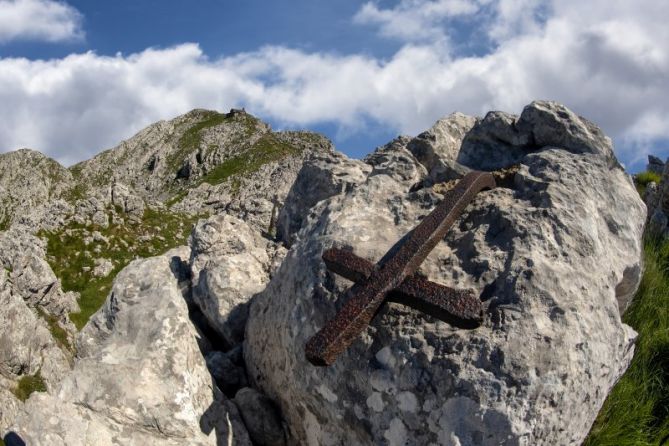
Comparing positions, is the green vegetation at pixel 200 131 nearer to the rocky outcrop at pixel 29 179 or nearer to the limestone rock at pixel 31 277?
the rocky outcrop at pixel 29 179

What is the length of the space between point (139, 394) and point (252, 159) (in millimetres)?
85521

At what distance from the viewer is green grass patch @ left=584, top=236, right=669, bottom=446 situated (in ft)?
19.2

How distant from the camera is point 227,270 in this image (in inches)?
306

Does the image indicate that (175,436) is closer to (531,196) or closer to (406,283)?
(406,283)

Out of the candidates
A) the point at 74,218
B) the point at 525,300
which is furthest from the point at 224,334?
the point at 74,218

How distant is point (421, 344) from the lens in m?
4.74

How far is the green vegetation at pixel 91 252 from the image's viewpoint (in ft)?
101

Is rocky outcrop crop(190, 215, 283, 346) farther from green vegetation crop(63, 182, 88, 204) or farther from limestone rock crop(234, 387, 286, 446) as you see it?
green vegetation crop(63, 182, 88, 204)

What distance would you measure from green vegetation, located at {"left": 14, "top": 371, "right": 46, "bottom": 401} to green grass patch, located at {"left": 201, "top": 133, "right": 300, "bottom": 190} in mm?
62075

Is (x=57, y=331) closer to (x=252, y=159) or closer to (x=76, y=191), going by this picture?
(x=252, y=159)

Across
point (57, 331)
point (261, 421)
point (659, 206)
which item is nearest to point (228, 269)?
point (261, 421)

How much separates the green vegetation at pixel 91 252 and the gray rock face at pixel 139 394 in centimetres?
2468

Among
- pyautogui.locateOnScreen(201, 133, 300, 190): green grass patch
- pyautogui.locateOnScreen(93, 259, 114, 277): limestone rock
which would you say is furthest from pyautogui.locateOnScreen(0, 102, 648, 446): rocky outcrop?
pyautogui.locateOnScreen(201, 133, 300, 190): green grass patch

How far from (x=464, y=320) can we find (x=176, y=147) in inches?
4523
